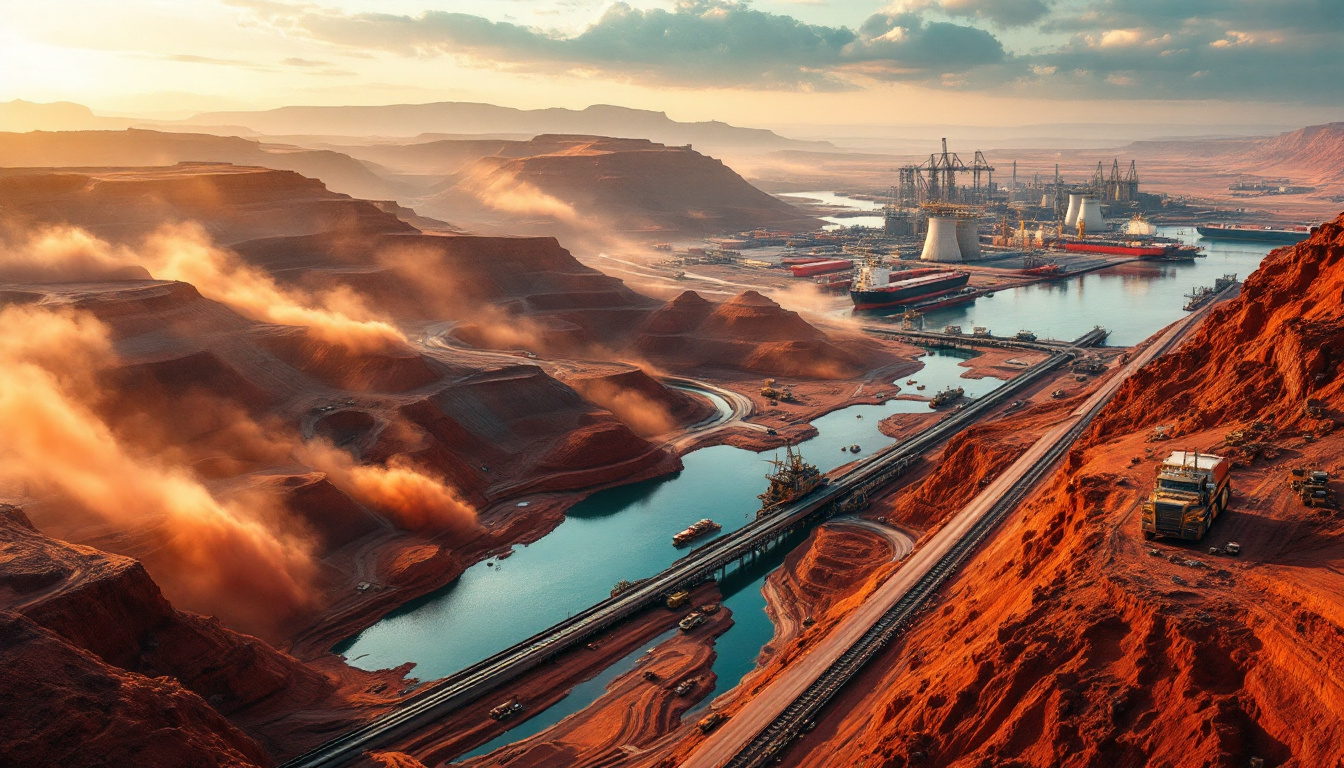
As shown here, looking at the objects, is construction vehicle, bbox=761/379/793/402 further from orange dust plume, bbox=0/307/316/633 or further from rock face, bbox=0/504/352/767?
rock face, bbox=0/504/352/767

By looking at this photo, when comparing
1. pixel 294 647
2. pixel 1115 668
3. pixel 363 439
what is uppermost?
pixel 1115 668

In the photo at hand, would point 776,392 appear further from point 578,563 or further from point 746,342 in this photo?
point 578,563

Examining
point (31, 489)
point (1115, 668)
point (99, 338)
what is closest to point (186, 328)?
point (99, 338)

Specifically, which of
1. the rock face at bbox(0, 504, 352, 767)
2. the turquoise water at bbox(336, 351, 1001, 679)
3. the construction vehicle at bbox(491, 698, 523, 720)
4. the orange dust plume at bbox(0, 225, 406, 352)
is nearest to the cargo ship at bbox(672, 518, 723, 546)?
the turquoise water at bbox(336, 351, 1001, 679)

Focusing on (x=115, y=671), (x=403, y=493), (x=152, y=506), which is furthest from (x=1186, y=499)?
(x=152, y=506)

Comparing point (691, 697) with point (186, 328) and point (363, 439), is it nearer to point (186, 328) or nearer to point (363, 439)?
point (363, 439)
